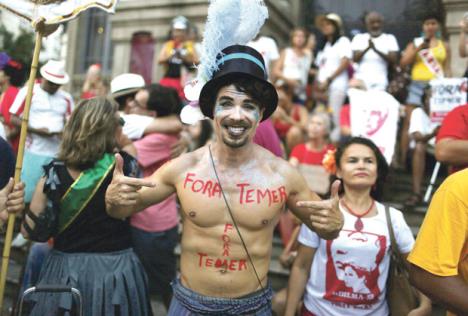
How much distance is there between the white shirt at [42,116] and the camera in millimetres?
5285

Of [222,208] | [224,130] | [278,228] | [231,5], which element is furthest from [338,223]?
[278,228]

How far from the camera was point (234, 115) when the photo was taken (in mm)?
2453

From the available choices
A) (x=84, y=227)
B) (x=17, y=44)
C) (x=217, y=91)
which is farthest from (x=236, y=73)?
(x=17, y=44)

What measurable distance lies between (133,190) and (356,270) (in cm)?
142

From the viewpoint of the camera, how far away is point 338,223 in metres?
2.42

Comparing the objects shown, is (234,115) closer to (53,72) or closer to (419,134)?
(419,134)

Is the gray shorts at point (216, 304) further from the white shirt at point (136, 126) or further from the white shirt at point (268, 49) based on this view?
the white shirt at point (268, 49)

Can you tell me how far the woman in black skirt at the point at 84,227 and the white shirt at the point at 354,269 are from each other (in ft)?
3.62

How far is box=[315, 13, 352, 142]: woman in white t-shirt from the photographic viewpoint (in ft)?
22.9

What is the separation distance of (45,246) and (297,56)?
5128 mm

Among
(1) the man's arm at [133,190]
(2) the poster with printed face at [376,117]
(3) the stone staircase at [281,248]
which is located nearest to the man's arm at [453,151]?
(3) the stone staircase at [281,248]

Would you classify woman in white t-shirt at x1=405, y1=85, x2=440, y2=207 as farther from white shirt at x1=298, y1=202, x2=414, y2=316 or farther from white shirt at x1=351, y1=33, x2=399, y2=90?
white shirt at x1=298, y1=202, x2=414, y2=316

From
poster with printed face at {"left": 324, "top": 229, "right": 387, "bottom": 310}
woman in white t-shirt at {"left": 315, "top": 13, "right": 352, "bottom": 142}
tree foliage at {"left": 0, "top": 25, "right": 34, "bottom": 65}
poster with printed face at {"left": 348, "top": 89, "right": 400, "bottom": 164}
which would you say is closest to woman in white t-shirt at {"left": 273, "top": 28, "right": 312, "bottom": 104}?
woman in white t-shirt at {"left": 315, "top": 13, "right": 352, "bottom": 142}

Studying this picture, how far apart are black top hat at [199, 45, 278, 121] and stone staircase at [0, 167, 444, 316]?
1649 mm
